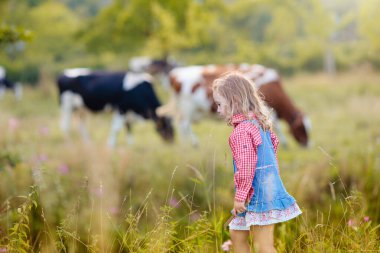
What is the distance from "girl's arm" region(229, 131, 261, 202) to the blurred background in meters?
0.12

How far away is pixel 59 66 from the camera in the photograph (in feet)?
91.5

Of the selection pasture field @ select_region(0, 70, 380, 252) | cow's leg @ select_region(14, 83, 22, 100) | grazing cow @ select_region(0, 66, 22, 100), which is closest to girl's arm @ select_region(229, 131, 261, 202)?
pasture field @ select_region(0, 70, 380, 252)

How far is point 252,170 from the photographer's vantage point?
2.89 metres

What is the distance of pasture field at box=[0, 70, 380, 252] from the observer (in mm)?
2982

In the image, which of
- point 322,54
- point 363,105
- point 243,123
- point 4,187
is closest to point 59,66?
point 322,54

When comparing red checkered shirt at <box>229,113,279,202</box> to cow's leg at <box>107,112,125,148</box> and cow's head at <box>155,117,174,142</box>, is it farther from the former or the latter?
cow's leg at <box>107,112,125,148</box>

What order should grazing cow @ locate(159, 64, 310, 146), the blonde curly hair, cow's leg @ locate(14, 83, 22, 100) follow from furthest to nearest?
cow's leg @ locate(14, 83, 22, 100), grazing cow @ locate(159, 64, 310, 146), the blonde curly hair

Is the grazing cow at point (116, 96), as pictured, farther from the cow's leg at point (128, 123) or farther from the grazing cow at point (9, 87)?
the grazing cow at point (9, 87)

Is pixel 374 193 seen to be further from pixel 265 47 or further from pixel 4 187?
pixel 265 47

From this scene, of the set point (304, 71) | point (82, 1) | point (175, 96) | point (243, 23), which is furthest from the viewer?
point (82, 1)

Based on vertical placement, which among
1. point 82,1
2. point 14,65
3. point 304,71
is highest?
point 82,1

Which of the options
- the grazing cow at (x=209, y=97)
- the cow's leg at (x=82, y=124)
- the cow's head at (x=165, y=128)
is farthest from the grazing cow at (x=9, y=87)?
the grazing cow at (x=209, y=97)

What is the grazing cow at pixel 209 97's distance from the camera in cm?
1016

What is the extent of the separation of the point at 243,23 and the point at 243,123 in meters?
30.2
